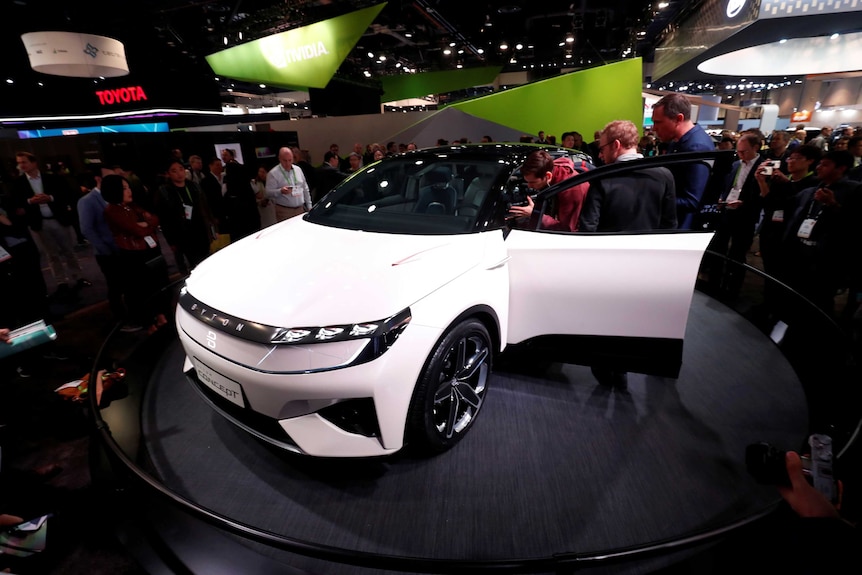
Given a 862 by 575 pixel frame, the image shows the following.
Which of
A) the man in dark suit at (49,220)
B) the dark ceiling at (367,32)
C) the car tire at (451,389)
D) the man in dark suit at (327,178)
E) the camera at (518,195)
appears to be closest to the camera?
the car tire at (451,389)

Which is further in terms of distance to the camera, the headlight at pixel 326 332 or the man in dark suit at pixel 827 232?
the man in dark suit at pixel 827 232

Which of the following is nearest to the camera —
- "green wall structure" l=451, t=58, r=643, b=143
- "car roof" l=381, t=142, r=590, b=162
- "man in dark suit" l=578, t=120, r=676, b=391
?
"man in dark suit" l=578, t=120, r=676, b=391

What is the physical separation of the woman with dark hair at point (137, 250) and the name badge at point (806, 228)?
5.53 metres

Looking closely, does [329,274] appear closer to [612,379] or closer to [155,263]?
[612,379]

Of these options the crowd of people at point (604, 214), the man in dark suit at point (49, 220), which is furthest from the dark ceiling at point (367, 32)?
the crowd of people at point (604, 214)

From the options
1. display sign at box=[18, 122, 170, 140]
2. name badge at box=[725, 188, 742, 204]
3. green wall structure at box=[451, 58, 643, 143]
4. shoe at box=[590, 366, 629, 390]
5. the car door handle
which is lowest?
shoe at box=[590, 366, 629, 390]

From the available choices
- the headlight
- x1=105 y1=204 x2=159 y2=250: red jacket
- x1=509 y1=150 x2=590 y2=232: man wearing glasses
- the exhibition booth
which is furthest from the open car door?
x1=105 y1=204 x2=159 y2=250: red jacket

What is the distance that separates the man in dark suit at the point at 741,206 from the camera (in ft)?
14.1

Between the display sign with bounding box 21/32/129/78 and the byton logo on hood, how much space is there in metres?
10.9

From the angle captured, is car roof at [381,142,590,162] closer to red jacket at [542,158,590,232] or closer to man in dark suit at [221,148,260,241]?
red jacket at [542,158,590,232]

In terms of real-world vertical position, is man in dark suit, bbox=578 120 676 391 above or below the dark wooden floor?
above

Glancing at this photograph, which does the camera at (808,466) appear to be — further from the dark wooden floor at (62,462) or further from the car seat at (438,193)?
the car seat at (438,193)

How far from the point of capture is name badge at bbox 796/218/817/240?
3532 mm

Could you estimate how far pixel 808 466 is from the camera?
1.21 m
